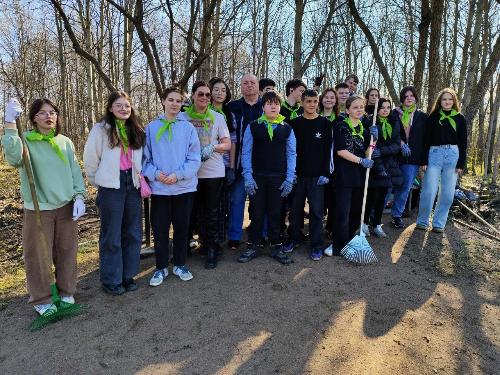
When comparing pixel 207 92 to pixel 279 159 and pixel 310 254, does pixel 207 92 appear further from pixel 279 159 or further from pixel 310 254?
pixel 310 254

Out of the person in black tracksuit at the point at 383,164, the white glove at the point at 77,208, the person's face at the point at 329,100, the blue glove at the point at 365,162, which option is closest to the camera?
the white glove at the point at 77,208

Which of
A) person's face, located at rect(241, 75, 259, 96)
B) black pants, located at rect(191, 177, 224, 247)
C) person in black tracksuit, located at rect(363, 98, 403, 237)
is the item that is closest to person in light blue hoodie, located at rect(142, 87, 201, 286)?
black pants, located at rect(191, 177, 224, 247)

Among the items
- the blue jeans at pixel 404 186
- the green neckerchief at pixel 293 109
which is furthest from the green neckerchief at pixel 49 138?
the blue jeans at pixel 404 186

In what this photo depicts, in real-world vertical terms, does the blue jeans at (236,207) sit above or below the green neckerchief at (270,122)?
below

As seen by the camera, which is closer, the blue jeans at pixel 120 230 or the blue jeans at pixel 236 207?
the blue jeans at pixel 120 230

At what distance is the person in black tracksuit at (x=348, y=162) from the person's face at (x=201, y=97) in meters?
1.66

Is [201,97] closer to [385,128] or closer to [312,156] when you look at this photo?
[312,156]

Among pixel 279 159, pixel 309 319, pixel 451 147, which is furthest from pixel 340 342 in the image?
pixel 451 147

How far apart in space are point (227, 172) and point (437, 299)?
2757 mm

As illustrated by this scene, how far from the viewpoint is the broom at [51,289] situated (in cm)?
328

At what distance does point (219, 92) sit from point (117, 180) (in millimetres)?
1676

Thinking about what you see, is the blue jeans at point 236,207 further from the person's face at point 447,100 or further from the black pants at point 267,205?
the person's face at point 447,100

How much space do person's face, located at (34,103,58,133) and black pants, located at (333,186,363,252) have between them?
3.26m

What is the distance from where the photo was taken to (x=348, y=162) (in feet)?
15.4
